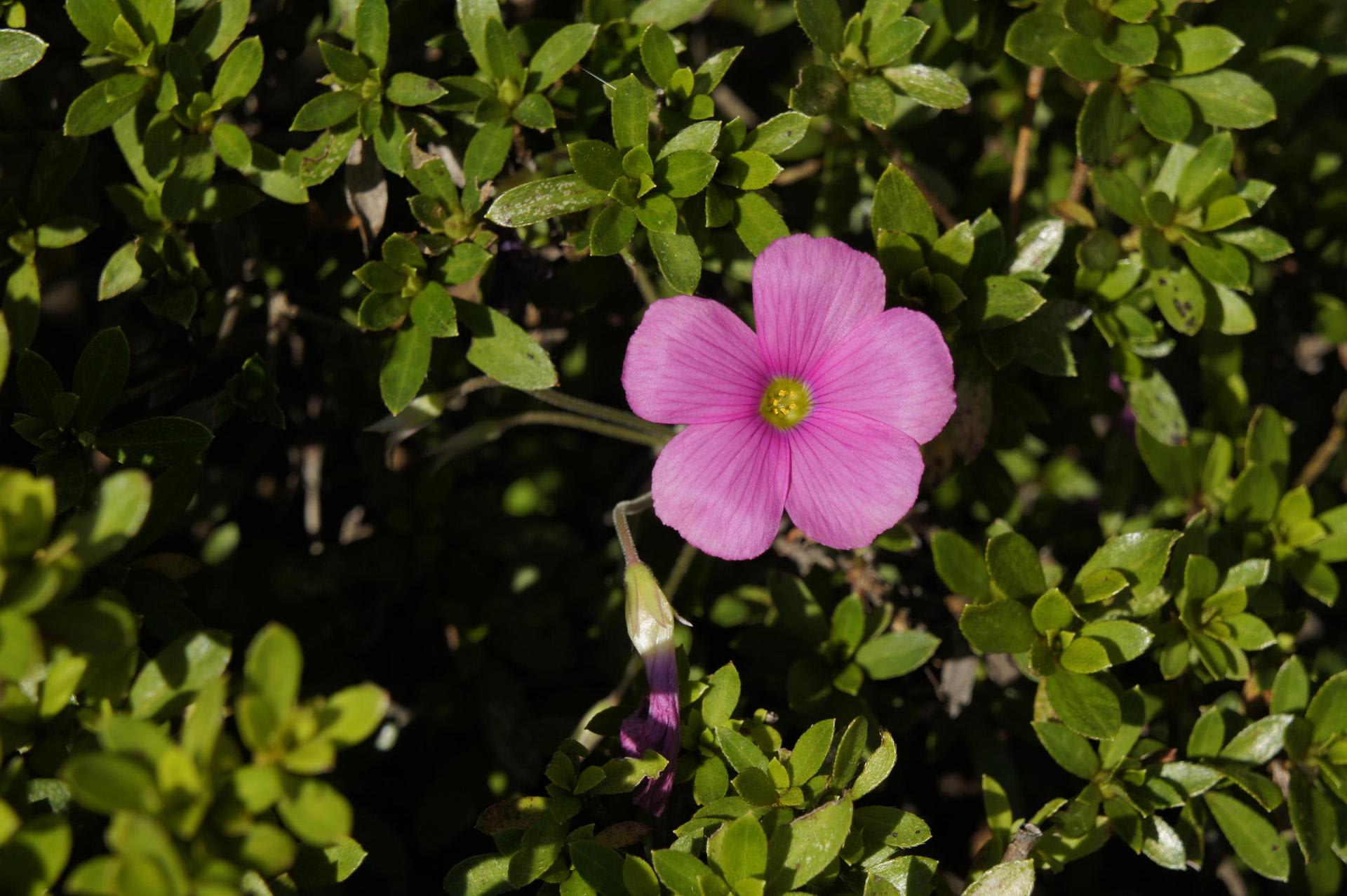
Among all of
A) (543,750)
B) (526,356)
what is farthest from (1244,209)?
(543,750)

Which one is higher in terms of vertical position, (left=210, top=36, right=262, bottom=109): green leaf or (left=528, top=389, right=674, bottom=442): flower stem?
(left=210, top=36, right=262, bottom=109): green leaf

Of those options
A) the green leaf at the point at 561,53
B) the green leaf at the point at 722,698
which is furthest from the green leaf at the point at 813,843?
the green leaf at the point at 561,53

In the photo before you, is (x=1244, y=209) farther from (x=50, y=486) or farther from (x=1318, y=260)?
(x=50, y=486)

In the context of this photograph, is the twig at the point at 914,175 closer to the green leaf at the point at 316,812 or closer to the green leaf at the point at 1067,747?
the green leaf at the point at 1067,747

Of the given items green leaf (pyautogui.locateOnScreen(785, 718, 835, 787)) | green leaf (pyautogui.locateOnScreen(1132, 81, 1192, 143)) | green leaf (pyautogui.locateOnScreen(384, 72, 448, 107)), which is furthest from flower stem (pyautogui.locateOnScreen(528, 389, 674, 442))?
green leaf (pyautogui.locateOnScreen(1132, 81, 1192, 143))

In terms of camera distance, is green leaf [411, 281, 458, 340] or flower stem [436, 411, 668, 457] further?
flower stem [436, 411, 668, 457]

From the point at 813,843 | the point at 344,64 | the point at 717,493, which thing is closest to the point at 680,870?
the point at 813,843

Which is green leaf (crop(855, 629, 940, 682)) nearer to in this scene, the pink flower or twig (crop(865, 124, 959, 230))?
the pink flower
